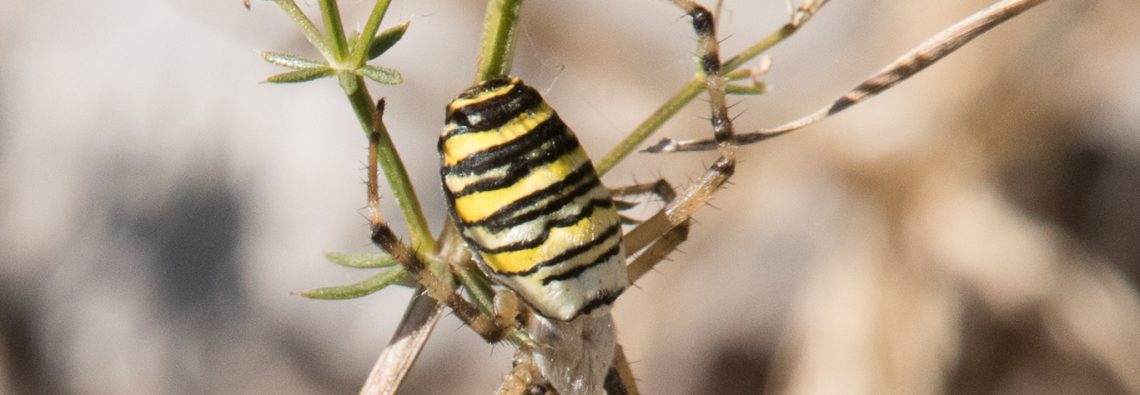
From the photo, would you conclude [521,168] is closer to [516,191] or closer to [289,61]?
[516,191]

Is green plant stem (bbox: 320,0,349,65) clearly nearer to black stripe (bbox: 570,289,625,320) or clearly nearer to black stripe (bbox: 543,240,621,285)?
black stripe (bbox: 543,240,621,285)

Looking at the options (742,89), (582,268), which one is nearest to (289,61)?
(582,268)

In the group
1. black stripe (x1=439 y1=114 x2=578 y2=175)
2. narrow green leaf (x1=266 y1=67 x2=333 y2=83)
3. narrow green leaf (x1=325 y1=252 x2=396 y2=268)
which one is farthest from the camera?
narrow green leaf (x1=325 y1=252 x2=396 y2=268)

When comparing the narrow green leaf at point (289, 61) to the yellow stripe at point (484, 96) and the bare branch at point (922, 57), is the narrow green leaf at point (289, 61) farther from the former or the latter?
the bare branch at point (922, 57)

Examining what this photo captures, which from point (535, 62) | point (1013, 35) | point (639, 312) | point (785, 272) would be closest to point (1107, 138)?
point (1013, 35)

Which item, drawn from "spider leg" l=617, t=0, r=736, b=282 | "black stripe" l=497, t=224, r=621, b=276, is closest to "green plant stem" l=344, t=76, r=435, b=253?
"black stripe" l=497, t=224, r=621, b=276

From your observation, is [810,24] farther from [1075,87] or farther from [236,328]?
[236,328]
